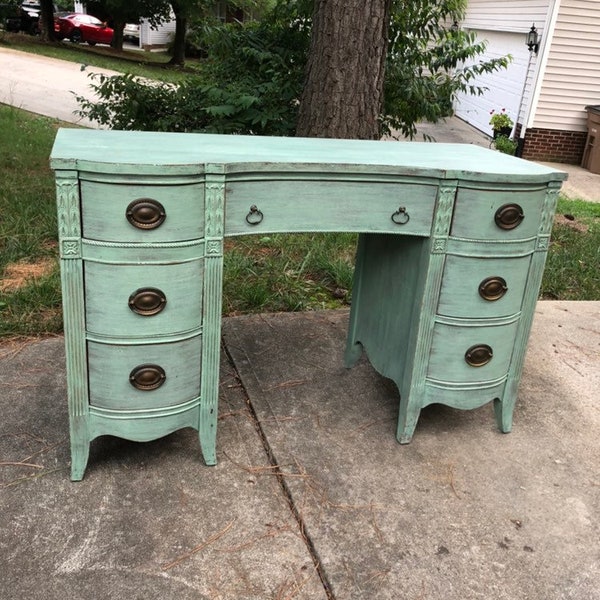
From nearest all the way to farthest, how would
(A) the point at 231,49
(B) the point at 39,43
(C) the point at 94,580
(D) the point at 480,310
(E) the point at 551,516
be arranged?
(C) the point at 94,580, (E) the point at 551,516, (D) the point at 480,310, (A) the point at 231,49, (B) the point at 39,43

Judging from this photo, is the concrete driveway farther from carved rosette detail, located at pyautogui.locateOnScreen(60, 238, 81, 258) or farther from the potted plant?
the potted plant

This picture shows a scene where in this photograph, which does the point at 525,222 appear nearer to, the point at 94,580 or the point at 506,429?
the point at 506,429

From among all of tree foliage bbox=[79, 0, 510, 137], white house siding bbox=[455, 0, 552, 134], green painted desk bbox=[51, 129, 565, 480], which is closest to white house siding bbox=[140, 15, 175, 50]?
white house siding bbox=[455, 0, 552, 134]

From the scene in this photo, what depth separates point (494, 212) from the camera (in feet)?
8.40

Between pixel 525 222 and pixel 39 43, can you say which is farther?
pixel 39 43

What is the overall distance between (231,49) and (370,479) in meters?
4.66

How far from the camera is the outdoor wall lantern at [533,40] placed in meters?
11.4

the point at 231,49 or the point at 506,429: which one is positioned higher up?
the point at 231,49

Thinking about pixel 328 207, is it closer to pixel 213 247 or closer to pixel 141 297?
pixel 213 247

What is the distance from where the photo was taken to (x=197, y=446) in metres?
2.79

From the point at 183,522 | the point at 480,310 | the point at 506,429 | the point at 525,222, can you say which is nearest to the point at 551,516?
the point at 506,429

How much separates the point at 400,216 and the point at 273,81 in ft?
12.3

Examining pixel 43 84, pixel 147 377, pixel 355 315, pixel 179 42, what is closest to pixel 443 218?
pixel 355 315

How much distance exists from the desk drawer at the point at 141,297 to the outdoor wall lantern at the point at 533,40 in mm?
10767
